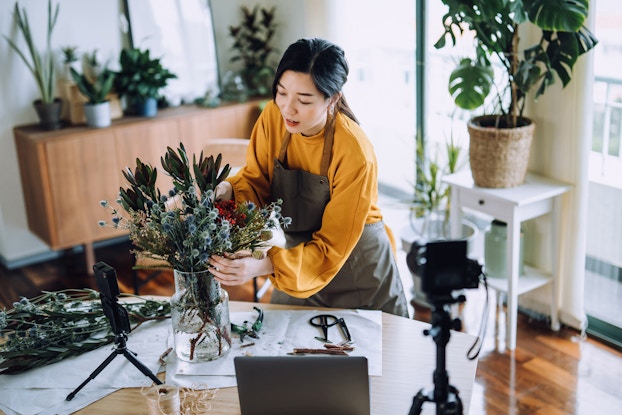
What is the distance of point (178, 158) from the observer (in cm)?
170

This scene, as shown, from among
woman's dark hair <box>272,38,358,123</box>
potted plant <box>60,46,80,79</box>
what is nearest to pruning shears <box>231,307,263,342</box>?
woman's dark hair <box>272,38,358,123</box>

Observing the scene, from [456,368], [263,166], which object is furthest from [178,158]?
[456,368]

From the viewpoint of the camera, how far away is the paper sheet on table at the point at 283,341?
1709 millimetres

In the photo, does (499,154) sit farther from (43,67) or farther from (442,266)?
(43,67)

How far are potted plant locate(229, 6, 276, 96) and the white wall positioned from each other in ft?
0.57

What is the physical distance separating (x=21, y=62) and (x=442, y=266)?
140 inches

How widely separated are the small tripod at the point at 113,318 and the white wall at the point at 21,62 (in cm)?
286

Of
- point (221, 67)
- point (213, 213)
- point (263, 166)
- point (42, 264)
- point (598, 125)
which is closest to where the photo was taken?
point (213, 213)

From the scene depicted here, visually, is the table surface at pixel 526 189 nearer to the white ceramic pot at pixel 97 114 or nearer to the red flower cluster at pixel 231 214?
the red flower cluster at pixel 231 214

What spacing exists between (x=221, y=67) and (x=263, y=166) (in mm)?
2783

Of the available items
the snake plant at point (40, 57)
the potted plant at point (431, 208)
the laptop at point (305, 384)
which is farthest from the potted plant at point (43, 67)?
the laptop at point (305, 384)

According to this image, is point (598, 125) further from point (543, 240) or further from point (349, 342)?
point (349, 342)

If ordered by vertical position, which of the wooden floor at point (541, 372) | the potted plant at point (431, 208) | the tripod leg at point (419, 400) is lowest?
the wooden floor at point (541, 372)

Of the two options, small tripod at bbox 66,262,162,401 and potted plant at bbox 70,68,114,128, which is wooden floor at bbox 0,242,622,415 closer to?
potted plant at bbox 70,68,114,128
